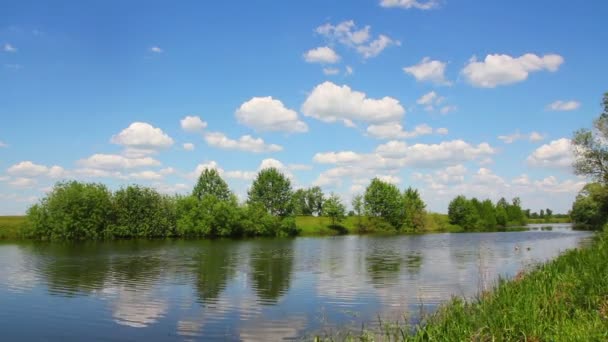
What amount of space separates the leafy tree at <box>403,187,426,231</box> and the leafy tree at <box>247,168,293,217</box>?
114ft

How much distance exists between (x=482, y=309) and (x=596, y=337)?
13.6 feet

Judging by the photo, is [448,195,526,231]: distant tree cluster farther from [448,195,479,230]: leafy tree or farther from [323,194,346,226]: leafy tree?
[323,194,346,226]: leafy tree

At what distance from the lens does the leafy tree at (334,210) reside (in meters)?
127

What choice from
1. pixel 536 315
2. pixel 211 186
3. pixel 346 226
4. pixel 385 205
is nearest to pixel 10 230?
pixel 211 186

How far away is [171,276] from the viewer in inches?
1300

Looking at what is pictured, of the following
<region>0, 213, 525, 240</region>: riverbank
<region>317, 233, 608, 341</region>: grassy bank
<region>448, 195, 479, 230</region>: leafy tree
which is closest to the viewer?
<region>317, 233, 608, 341</region>: grassy bank

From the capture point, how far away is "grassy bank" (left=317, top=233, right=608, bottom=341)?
10.5 meters

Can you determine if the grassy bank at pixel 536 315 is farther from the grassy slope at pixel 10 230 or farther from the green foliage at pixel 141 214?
the grassy slope at pixel 10 230

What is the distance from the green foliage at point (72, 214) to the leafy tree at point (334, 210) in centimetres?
5571

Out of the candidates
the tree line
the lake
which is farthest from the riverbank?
the lake

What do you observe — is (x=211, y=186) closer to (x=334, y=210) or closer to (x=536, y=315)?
(x=334, y=210)

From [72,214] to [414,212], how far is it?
88.5m

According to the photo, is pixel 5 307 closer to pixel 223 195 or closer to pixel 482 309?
pixel 482 309

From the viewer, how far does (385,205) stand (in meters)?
130
